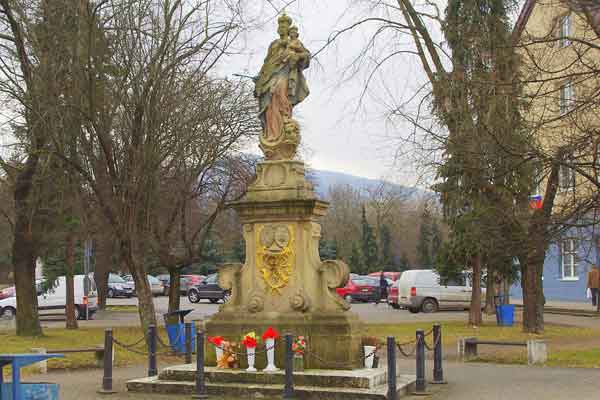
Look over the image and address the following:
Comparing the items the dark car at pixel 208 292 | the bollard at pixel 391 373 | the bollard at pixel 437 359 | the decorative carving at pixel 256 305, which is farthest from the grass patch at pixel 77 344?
the dark car at pixel 208 292

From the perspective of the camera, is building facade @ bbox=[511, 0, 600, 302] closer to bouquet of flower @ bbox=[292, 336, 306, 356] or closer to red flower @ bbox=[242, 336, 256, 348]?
bouquet of flower @ bbox=[292, 336, 306, 356]

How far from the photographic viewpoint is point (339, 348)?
43.6 ft

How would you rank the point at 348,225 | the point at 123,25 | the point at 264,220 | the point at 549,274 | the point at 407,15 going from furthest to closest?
the point at 348,225 < the point at 549,274 < the point at 407,15 < the point at 123,25 < the point at 264,220

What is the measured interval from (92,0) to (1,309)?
20.0m

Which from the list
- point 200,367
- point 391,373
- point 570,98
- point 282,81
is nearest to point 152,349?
point 200,367

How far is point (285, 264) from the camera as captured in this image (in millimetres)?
13984

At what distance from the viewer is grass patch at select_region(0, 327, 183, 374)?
1781 centimetres

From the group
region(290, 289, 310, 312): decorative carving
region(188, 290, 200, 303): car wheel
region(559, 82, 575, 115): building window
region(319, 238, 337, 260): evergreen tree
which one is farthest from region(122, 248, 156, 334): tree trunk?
region(319, 238, 337, 260): evergreen tree

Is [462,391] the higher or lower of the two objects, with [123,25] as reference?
lower

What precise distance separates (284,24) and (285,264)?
13.4 feet

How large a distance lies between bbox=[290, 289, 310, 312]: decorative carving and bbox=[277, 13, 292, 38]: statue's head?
443 centimetres

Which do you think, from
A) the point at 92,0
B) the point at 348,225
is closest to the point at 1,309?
the point at 92,0

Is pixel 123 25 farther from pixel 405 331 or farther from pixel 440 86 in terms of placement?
pixel 405 331

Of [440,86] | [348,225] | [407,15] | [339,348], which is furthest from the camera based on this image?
[348,225]
